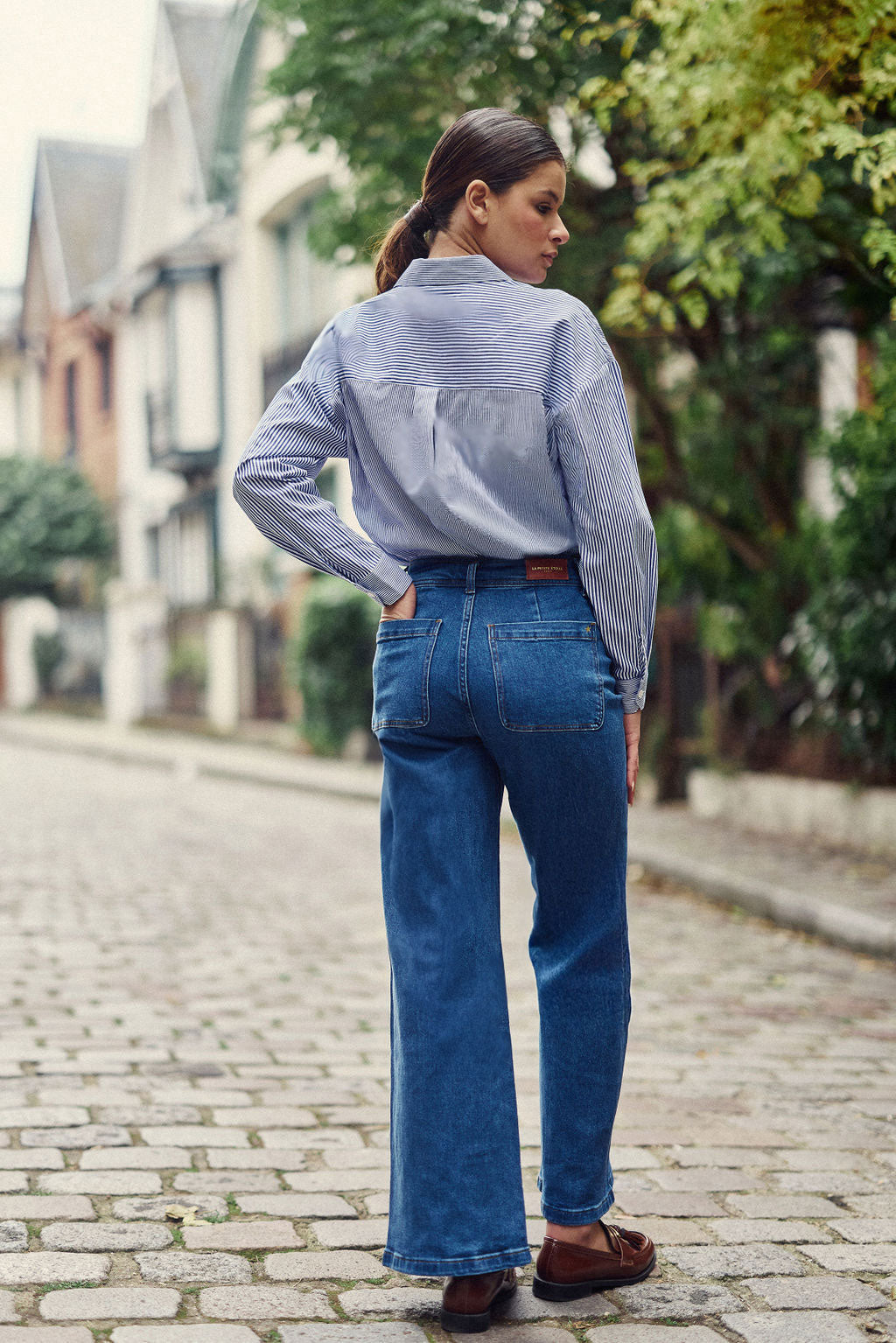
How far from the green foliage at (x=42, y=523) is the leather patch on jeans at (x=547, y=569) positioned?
2531cm

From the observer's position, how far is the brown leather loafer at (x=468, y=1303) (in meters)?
2.55

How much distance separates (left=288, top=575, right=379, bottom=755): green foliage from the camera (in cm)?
1577

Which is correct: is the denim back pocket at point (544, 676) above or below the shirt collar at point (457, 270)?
below

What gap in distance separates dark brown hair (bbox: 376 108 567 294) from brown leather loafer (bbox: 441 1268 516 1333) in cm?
173

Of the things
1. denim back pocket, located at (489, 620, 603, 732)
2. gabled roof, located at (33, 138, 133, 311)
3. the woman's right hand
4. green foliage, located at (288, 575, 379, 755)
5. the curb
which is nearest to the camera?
denim back pocket, located at (489, 620, 603, 732)

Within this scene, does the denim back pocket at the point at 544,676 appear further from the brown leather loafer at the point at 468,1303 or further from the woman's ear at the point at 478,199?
the brown leather loafer at the point at 468,1303

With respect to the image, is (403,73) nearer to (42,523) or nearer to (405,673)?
(405,673)

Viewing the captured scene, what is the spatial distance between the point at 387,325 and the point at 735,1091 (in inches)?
95.8

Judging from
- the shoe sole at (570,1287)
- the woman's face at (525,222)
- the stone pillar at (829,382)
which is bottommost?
the shoe sole at (570,1287)

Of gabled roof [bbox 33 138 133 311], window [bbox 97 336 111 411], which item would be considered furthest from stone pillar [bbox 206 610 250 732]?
gabled roof [bbox 33 138 133 311]

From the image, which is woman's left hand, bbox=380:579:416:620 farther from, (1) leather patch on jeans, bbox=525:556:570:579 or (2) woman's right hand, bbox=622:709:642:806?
(2) woman's right hand, bbox=622:709:642:806

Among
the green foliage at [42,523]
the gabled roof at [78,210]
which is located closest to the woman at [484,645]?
the green foliage at [42,523]

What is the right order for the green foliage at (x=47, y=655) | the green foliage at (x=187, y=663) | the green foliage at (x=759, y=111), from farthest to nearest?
the green foliage at (x=47, y=655)
the green foliage at (x=187, y=663)
the green foliage at (x=759, y=111)

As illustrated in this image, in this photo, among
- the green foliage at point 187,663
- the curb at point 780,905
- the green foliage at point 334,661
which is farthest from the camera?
the green foliage at point 187,663
